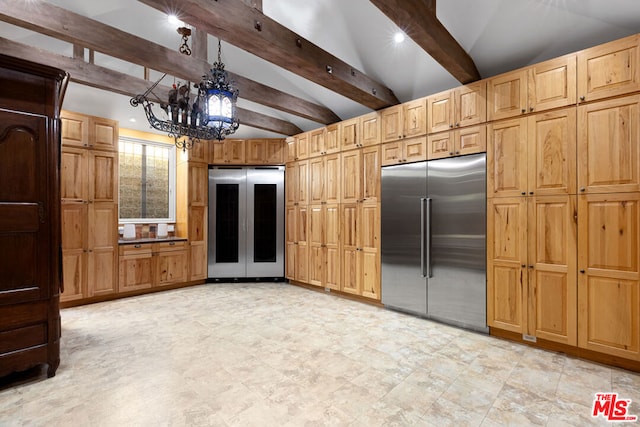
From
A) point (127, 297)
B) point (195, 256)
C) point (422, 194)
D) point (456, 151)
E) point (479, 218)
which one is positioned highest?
point (456, 151)

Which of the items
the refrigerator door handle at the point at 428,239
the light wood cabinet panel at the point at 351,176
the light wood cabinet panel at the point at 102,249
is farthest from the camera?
the light wood cabinet panel at the point at 351,176

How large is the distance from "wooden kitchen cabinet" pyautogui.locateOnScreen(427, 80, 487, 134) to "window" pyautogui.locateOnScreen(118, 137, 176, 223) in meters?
4.72

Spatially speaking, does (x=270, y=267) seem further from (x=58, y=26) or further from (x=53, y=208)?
(x=58, y=26)

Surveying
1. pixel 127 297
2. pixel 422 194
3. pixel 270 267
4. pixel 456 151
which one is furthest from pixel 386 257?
pixel 127 297

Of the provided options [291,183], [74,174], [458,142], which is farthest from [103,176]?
[458,142]

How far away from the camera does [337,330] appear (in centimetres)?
337

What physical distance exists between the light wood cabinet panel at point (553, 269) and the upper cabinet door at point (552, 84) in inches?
35.0

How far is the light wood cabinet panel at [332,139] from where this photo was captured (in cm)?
477

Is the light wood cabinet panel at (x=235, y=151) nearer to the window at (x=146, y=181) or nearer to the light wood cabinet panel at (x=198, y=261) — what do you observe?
the window at (x=146, y=181)

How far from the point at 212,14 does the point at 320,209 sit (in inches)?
130

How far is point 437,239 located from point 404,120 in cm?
158

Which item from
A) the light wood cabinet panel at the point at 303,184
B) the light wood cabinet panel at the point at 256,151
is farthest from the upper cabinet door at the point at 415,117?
the light wood cabinet panel at the point at 256,151

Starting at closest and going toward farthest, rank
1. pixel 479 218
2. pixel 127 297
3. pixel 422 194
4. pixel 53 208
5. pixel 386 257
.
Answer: pixel 53 208 → pixel 479 218 → pixel 422 194 → pixel 386 257 → pixel 127 297

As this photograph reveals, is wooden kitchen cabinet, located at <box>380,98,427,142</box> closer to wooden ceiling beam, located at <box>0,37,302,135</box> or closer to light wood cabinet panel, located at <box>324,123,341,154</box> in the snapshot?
light wood cabinet panel, located at <box>324,123,341,154</box>
